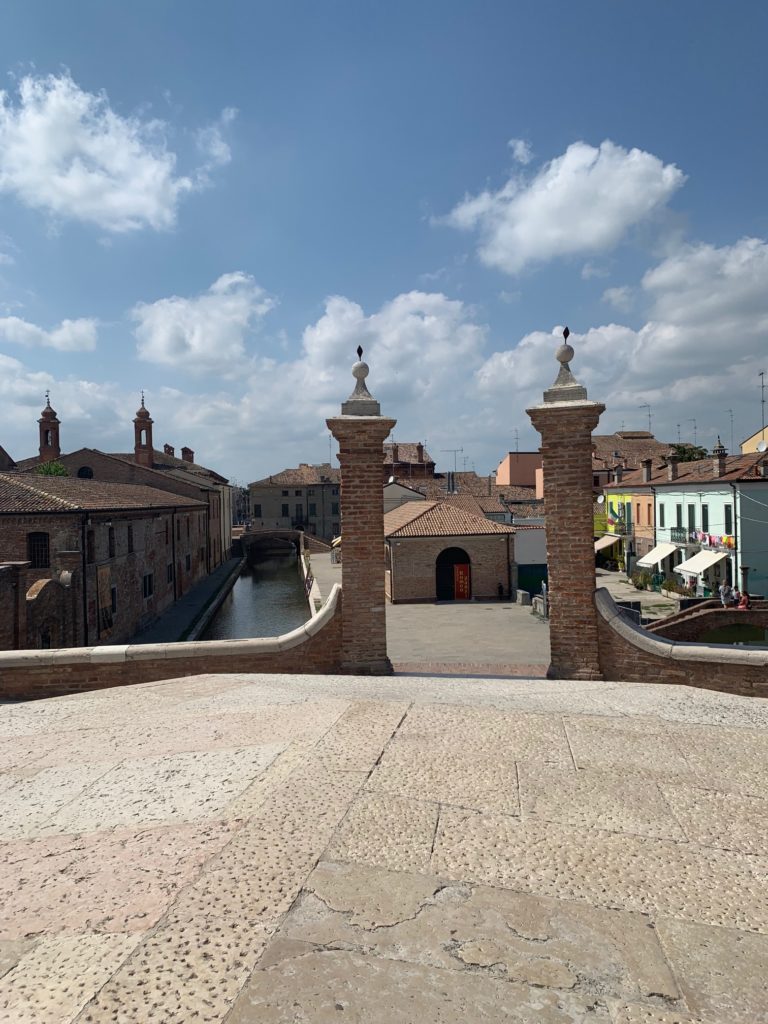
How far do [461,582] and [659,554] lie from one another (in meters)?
11.3

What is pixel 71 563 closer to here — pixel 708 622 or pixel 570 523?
pixel 570 523

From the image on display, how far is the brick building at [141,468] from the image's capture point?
4191cm

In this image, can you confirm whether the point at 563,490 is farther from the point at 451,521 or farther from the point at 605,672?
the point at 451,521

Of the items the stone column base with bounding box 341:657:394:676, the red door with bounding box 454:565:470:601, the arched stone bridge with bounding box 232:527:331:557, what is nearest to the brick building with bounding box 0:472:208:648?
the stone column base with bounding box 341:657:394:676

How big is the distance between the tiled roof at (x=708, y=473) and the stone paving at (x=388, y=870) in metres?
24.0

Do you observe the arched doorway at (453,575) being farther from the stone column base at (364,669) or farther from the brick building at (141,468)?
the brick building at (141,468)

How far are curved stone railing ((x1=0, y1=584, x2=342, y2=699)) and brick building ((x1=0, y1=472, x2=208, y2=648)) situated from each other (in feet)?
35.8

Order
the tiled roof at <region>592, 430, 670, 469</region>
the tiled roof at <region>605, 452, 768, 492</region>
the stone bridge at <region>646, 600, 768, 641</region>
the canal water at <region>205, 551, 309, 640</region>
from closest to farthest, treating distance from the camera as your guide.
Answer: the stone bridge at <region>646, 600, 768, 641</region> < the tiled roof at <region>605, 452, 768, 492</region> < the canal water at <region>205, 551, 309, 640</region> < the tiled roof at <region>592, 430, 670, 469</region>

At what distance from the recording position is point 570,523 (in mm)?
7184

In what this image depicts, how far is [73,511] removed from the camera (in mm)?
20688

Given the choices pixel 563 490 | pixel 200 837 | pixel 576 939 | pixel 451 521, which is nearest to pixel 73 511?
pixel 451 521

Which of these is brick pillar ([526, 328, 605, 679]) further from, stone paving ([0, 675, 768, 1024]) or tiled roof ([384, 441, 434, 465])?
tiled roof ([384, 441, 434, 465])

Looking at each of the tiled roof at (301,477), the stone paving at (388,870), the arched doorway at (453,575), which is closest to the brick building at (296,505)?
the tiled roof at (301,477)

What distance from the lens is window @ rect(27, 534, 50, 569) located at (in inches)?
810
